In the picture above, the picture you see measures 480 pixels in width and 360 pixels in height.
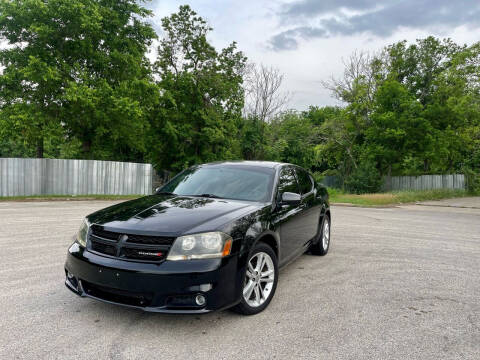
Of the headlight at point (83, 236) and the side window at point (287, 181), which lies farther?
the side window at point (287, 181)

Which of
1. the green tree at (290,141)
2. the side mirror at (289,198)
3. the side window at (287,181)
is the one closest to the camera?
the side mirror at (289,198)

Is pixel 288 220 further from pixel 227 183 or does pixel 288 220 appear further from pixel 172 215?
pixel 172 215

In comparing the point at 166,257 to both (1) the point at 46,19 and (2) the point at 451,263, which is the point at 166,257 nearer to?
(2) the point at 451,263

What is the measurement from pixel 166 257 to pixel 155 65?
30.9m

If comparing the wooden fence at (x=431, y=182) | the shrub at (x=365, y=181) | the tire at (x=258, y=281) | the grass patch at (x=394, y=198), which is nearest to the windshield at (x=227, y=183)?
the tire at (x=258, y=281)

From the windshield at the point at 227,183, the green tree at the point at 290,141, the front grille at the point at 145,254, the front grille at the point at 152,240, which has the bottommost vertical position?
the front grille at the point at 145,254

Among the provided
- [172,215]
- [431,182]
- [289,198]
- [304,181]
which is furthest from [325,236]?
[431,182]

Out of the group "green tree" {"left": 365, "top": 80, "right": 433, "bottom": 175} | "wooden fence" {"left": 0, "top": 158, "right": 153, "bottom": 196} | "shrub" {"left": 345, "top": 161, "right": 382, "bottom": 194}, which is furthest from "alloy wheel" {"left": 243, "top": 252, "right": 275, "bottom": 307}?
"green tree" {"left": 365, "top": 80, "right": 433, "bottom": 175}

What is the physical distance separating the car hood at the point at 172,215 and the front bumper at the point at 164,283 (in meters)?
0.31

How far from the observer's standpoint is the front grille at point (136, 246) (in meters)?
2.99

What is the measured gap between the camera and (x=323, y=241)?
6219mm

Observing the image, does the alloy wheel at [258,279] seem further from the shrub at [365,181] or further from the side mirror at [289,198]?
the shrub at [365,181]

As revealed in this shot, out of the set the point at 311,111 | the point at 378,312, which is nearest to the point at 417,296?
the point at 378,312

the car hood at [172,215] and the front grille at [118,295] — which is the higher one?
the car hood at [172,215]
